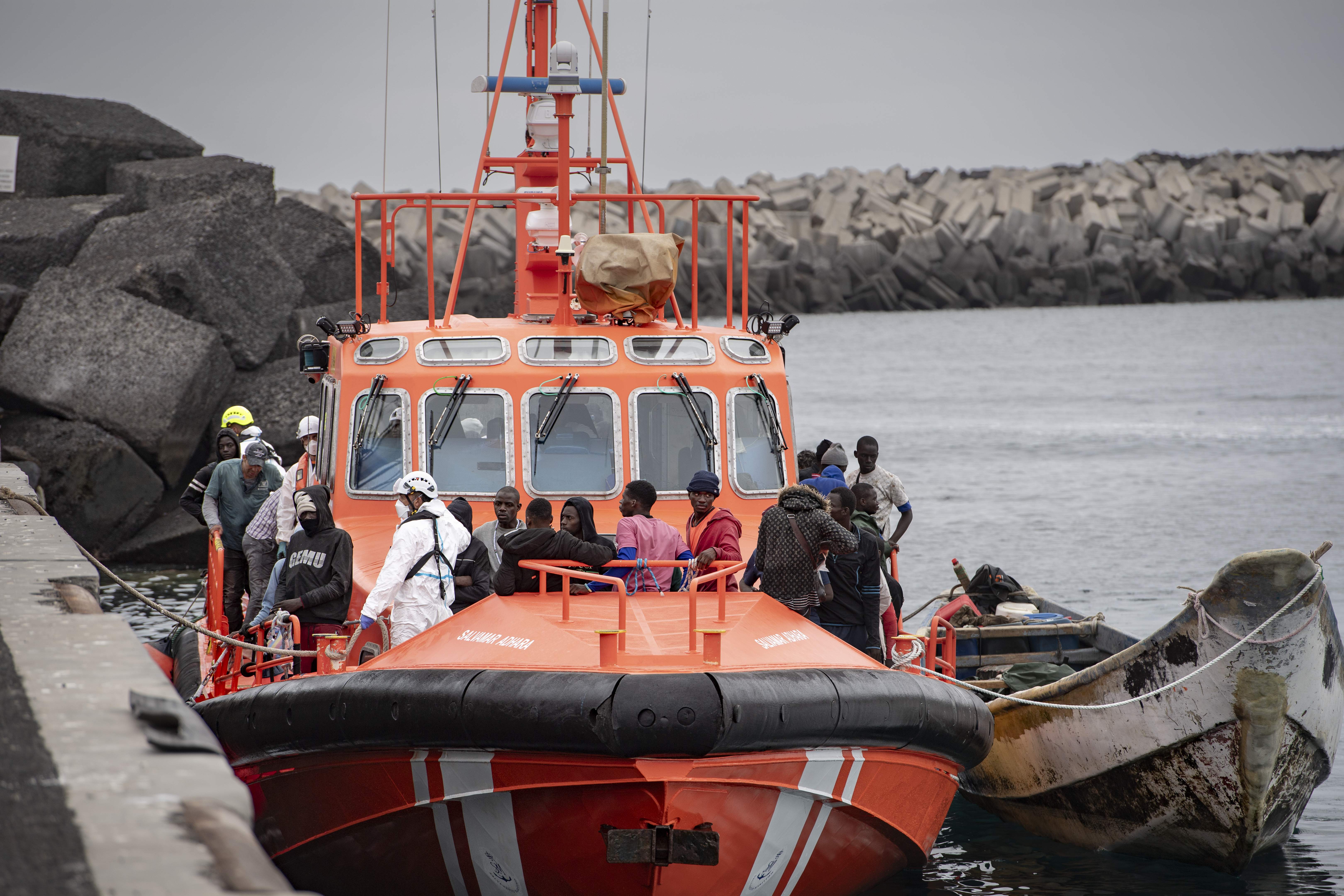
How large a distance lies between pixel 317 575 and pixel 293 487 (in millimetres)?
1601

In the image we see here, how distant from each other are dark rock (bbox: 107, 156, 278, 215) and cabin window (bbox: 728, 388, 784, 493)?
13285mm

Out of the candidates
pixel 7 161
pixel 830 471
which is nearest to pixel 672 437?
pixel 830 471

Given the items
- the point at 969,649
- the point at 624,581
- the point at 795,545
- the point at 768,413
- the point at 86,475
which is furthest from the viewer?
the point at 86,475

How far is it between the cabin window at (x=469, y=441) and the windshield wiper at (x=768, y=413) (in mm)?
1384

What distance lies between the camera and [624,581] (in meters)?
6.13

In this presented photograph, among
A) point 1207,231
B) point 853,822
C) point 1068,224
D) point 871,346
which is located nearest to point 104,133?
point 853,822

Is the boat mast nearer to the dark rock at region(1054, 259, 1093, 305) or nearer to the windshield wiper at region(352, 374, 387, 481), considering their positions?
the windshield wiper at region(352, 374, 387, 481)

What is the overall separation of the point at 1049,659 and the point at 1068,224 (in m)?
63.7

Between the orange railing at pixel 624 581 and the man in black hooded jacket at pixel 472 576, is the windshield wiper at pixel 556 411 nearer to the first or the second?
Answer: the man in black hooded jacket at pixel 472 576

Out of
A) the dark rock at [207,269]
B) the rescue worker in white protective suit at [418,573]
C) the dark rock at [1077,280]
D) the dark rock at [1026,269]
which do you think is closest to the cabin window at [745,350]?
the rescue worker in white protective suit at [418,573]

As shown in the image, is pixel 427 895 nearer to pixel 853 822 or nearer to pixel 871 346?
pixel 853 822

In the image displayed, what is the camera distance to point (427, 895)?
6.06 metres

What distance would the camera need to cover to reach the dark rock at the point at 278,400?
55.8 ft

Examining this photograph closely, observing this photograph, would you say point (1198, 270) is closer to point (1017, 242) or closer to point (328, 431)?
point (1017, 242)
